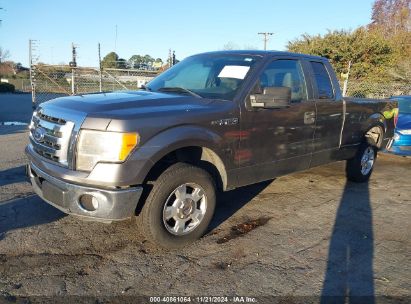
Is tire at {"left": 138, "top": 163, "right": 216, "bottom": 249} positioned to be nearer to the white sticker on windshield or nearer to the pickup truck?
the pickup truck

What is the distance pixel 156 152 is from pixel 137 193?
393 millimetres

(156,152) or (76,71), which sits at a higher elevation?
(76,71)

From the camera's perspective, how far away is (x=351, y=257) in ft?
12.2

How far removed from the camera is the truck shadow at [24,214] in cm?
414

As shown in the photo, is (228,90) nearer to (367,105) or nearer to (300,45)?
(367,105)

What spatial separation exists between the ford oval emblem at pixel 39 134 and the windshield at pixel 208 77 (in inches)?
56.2

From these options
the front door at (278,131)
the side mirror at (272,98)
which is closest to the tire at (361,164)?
the front door at (278,131)

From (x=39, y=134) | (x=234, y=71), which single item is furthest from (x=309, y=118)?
(x=39, y=134)

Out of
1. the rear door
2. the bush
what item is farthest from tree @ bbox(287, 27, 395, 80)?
the bush

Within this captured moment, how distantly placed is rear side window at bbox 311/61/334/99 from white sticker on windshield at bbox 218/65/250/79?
4.37 ft

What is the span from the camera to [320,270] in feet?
11.3

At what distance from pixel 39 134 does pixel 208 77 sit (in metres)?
1.96

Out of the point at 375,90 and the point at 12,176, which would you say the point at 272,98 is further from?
the point at 375,90

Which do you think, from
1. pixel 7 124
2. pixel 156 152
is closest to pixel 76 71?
pixel 7 124
